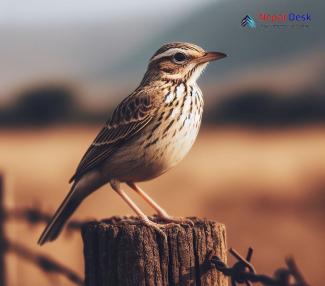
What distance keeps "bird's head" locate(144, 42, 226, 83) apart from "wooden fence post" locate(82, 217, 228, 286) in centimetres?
248

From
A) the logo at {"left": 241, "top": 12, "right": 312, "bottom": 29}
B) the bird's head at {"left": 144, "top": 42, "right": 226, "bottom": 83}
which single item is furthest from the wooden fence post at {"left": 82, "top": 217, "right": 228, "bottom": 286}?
the logo at {"left": 241, "top": 12, "right": 312, "bottom": 29}

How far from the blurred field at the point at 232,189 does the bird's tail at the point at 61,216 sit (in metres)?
0.29

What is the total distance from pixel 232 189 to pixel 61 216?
38.3ft

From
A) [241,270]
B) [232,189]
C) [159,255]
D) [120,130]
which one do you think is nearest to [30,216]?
[120,130]

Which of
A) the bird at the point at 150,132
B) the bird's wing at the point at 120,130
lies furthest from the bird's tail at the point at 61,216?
the bird's wing at the point at 120,130

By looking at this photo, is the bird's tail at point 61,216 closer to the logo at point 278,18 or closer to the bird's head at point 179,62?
the bird's head at point 179,62

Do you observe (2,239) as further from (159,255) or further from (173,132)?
(159,255)

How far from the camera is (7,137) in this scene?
112 feet

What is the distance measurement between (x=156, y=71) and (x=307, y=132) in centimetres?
2053

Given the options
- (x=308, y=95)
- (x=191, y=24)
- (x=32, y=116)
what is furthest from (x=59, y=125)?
(x=191, y=24)

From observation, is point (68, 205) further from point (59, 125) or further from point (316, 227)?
point (59, 125)

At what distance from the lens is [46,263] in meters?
6.78

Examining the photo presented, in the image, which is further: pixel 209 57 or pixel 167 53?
pixel 167 53

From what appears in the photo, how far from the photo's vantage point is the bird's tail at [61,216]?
644 cm
